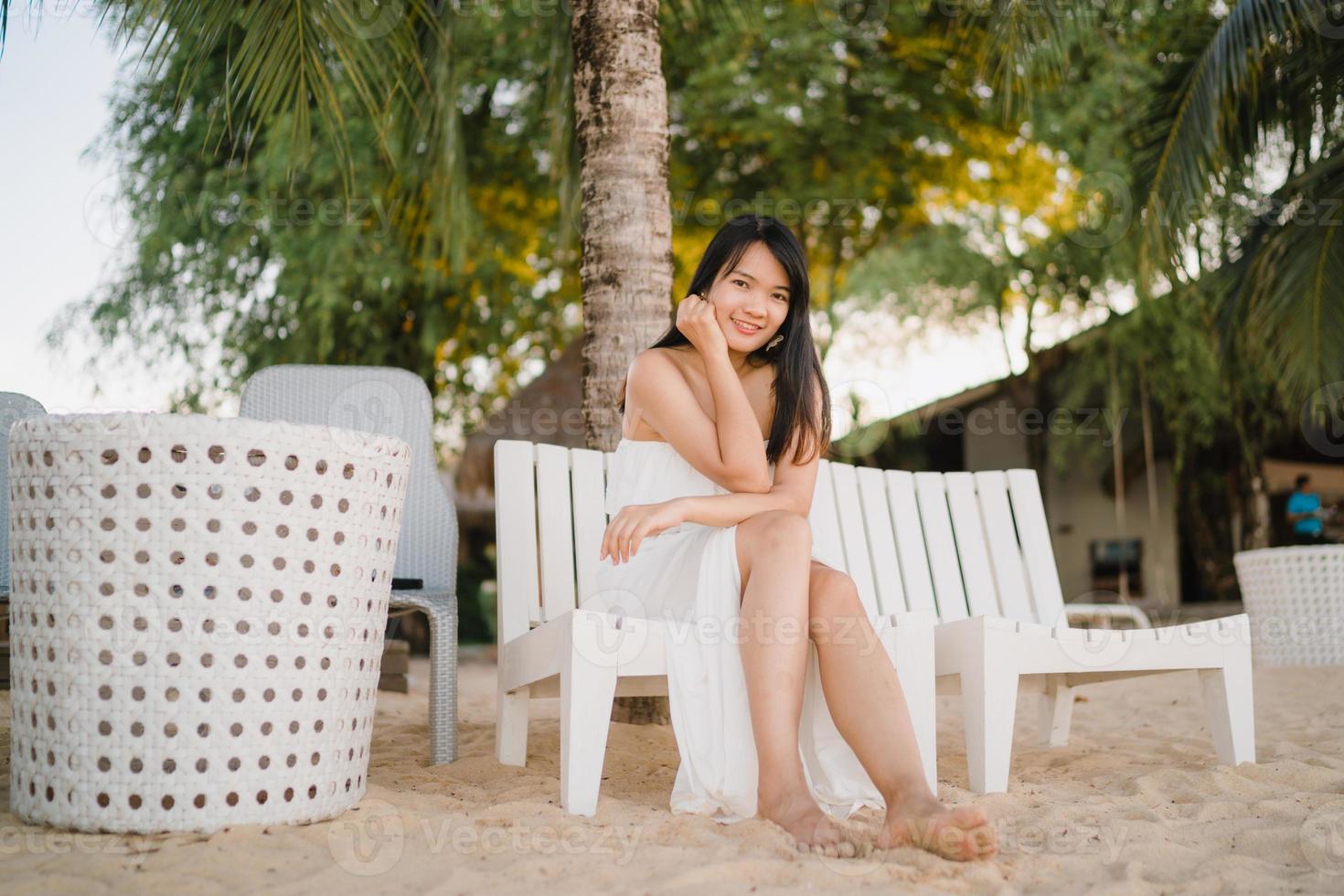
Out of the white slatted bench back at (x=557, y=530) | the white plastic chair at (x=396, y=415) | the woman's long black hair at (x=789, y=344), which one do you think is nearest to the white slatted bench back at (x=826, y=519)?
the white slatted bench back at (x=557, y=530)

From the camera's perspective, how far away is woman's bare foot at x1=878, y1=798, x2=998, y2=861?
2014 mm

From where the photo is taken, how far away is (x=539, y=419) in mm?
11156

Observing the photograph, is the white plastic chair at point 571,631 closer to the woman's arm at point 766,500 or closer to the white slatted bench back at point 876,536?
the white slatted bench back at point 876,536

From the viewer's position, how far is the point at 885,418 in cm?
1246

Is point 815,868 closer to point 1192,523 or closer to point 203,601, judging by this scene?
point 203,601

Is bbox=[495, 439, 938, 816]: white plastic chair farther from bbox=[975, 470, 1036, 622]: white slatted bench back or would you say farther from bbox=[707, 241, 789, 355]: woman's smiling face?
bbox=[707, 241, 789, 355]: woman's smiling face

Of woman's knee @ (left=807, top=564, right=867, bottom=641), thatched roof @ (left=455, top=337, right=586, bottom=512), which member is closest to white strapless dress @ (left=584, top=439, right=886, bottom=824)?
woman's knee @ (left=807, top=564, right=867, bottom=641)

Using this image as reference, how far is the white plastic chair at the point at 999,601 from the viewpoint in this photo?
109 inches

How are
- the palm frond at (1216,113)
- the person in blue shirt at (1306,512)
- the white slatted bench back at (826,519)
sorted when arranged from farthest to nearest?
the person in blue shirt at (1306,512) → the palm frond at (1216,113) → the white slatted bench back at (826,519)

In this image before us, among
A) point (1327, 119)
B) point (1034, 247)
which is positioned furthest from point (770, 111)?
point (1327, 119)

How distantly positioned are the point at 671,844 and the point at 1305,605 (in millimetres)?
6237

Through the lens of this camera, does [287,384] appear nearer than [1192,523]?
Yes

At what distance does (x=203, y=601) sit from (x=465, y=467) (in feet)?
33.8

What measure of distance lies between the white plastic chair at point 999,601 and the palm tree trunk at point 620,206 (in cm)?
94
